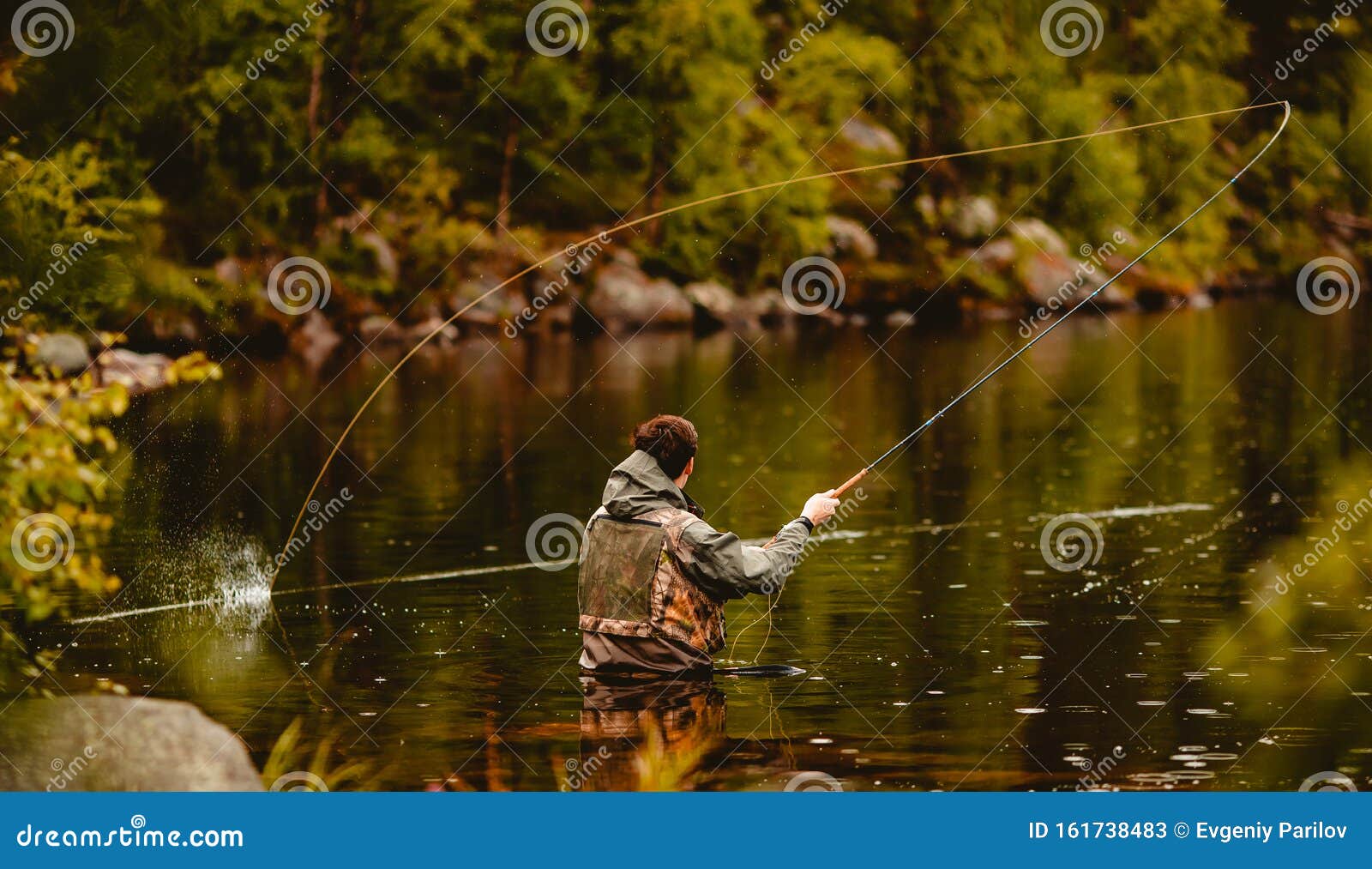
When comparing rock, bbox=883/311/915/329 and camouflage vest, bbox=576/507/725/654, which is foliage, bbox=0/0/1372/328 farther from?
camouflage vest, bbox=576/507/725/654

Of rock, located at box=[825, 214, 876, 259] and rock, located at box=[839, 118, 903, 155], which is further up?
rock, located at box=[839, 118, 903, 155]

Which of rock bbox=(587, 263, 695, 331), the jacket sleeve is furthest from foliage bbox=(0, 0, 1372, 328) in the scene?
the jacket sleeve

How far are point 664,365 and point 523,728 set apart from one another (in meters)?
29.4

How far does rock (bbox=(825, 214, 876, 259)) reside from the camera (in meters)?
56.6

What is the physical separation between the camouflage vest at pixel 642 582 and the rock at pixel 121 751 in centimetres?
208

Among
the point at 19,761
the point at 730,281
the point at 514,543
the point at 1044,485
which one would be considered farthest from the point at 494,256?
the point at 19,761

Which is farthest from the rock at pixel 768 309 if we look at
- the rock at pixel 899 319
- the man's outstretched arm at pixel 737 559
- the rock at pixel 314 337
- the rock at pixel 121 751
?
the rock at pixel 121 751

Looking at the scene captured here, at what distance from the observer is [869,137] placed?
59.0 meters

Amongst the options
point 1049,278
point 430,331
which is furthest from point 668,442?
point 1049,278

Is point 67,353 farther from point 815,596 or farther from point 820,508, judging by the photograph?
point 820,508

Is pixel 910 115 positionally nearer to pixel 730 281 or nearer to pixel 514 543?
pixel 730 281

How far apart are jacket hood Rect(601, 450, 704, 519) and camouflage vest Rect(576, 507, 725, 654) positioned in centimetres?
4

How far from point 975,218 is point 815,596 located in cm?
4729

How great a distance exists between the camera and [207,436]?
26328 mm
